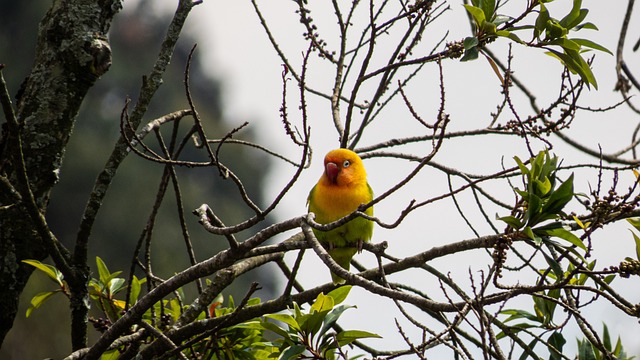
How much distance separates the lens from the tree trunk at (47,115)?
129 inches

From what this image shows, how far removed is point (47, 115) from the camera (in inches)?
132

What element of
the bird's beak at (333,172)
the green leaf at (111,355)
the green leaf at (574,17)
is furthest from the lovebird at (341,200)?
the green leaf at (574,17)

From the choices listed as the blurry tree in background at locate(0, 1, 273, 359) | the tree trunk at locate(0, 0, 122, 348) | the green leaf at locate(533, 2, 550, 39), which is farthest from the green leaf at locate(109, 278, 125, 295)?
the blurry tree in background at locate(0, 1, 273, 359)

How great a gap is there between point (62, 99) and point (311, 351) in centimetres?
155

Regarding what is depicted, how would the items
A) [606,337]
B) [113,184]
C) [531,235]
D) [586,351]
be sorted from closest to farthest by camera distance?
[531,235] → [586,351] → [606,337] → [113,184]

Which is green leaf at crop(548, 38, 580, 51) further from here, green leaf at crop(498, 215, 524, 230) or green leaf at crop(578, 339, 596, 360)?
green leaf at crop(578, 339, 596, 360)

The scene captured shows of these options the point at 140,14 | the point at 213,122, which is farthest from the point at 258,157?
the point at 140,14

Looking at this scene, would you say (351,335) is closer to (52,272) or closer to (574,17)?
(52,272)

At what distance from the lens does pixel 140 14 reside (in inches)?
1030

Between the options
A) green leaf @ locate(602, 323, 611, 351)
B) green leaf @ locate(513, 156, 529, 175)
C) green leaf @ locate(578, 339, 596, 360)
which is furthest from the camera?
green leaf @ locate(602, 323, 611, 351)

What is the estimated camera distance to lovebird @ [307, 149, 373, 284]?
402 centimetres

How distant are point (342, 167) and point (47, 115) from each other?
5.09 feet

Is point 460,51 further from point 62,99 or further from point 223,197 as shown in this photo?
point 223,197

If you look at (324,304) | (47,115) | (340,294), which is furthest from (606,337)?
(47,115)
